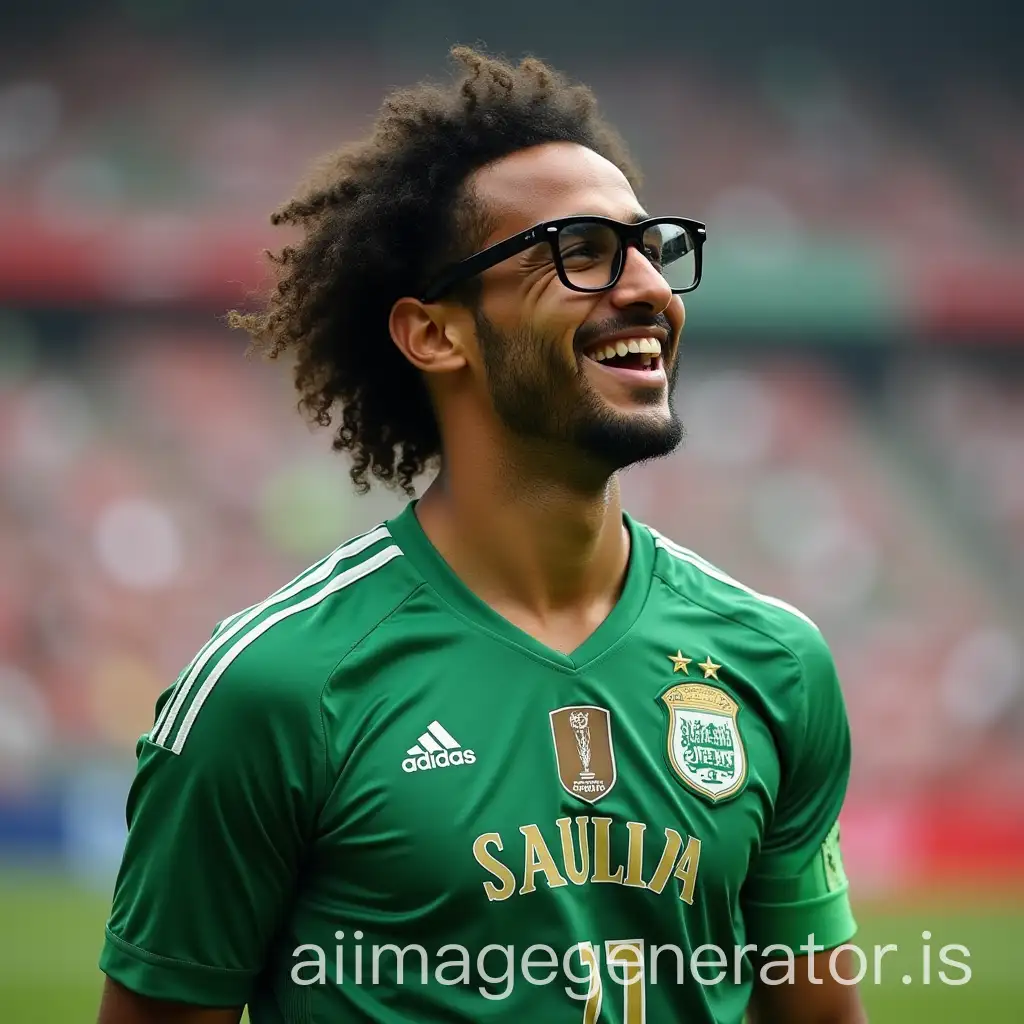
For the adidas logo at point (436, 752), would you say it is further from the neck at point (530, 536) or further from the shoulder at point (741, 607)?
the shoulder at point (741, 607)

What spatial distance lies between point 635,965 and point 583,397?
92cm

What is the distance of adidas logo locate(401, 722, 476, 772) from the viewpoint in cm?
227

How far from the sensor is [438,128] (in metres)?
2.88

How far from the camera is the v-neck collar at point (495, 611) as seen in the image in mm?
2441

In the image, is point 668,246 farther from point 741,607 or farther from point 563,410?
point 741,607

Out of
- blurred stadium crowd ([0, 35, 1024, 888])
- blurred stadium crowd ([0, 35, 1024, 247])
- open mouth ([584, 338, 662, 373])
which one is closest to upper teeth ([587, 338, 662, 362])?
open mouth ([584, 338, 662, 373])

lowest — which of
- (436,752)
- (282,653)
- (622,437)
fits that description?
(436,752)

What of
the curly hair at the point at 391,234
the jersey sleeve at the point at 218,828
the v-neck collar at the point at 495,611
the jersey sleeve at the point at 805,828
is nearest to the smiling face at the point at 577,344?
the curly hair at the point at 391,234

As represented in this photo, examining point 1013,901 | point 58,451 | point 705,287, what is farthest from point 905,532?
point 58,451

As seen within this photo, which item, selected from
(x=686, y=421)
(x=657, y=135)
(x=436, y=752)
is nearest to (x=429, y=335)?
(x=436, y=752)

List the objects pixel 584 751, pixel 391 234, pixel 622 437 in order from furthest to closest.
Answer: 1. pixel 391 234
2. pixel 622 437
3. pixel 584 751

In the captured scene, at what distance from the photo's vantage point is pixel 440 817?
2.24 meters

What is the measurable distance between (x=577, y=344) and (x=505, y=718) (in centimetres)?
64

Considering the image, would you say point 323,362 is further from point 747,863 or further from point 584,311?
point 747,863
